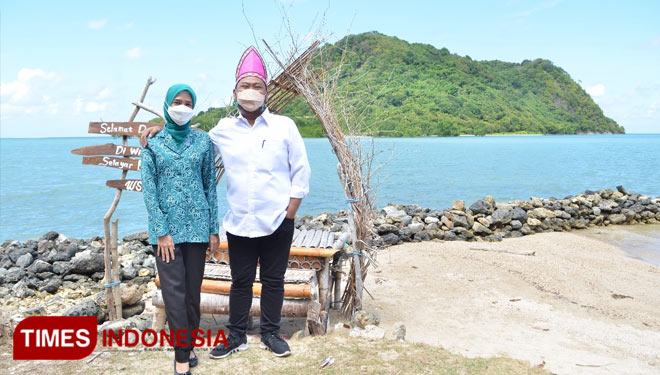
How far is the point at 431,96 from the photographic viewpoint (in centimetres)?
5609

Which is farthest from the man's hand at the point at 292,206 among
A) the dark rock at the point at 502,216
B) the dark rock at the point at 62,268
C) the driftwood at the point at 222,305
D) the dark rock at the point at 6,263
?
the dark rock at the point at 502,216

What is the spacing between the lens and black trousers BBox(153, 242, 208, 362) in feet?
11.0

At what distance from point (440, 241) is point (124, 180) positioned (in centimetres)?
760

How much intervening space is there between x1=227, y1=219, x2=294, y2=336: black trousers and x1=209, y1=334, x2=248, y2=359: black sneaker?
0.06 m

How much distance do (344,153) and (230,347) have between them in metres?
2.32

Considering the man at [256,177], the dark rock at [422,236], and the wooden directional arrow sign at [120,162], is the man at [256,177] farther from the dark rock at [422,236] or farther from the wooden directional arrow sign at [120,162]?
the dark rock at [422,236]

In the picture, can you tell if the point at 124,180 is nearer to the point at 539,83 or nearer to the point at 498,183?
the point at 498,183

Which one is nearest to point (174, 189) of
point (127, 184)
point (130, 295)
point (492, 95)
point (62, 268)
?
point (127, 184)

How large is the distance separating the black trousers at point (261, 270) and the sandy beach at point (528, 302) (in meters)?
1.98

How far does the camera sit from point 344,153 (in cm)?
523

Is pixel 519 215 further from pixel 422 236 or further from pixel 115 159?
pixel 115 159

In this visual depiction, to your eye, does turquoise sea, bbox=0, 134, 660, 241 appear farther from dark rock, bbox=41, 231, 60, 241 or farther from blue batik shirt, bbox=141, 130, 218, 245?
blue batik shirt, bbox=141, 130, 218, 245

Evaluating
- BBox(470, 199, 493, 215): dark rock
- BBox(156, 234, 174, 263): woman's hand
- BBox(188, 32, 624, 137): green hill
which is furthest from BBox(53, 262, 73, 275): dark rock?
BBox(188, 32, 624, 137): green hill

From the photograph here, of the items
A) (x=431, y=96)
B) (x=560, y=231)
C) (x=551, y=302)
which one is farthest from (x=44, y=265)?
(x=431, y=96)
